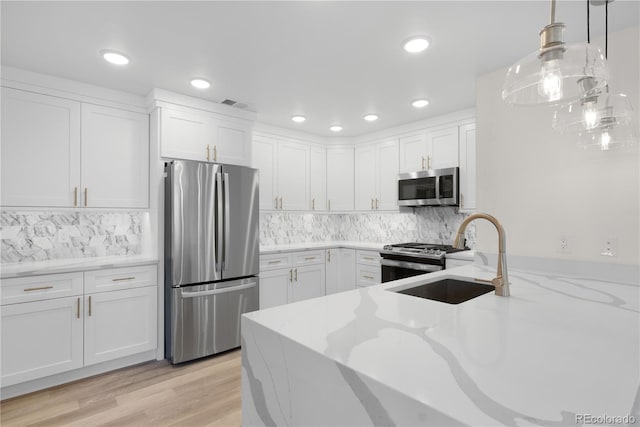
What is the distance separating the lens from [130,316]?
280 cm

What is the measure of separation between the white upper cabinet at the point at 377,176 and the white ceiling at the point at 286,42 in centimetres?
121

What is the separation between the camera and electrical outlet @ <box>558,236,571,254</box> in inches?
84.5

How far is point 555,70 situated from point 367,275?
11.0 feet

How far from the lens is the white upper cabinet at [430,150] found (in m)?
3.63

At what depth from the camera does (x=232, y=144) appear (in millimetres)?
3447

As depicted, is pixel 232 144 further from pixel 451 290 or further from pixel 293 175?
pixel 451 290

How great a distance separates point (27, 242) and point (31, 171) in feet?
2.12

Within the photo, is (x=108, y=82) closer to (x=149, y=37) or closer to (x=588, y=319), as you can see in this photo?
(x=149, y=37)

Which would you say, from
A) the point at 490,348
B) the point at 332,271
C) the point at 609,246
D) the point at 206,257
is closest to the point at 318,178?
the point at 332,271

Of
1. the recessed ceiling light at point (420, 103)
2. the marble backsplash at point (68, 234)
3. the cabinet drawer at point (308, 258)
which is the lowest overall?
the cabinet drawer at point (308, 258)

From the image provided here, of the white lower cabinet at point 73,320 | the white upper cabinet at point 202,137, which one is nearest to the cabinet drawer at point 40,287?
the white lower cabinet at point 73,320

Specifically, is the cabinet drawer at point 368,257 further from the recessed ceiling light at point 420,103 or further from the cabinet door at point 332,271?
the recessed ceiling light at point 420,103

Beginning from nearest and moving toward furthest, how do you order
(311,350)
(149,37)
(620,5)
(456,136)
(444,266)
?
(311,350), (620,5), (149,37), (444,266), (456,136)

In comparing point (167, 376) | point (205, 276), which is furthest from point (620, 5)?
point (167, 376)
